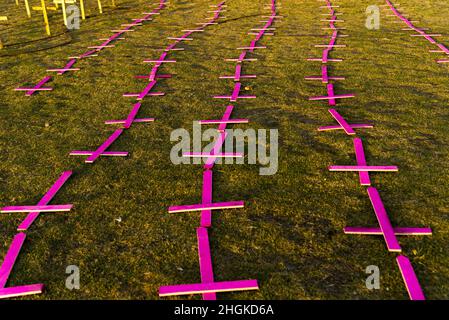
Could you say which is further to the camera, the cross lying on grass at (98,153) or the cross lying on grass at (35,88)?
the cross lying on grass at (35,88)

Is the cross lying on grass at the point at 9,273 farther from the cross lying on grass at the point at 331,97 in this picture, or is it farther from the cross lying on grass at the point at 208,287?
the cross lying on grass at the point at 331,97

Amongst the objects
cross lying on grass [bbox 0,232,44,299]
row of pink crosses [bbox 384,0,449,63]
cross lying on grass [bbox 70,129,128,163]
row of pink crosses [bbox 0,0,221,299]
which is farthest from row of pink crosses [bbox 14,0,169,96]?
Answer: row of pink crosses [bbox 384,0,449,63]

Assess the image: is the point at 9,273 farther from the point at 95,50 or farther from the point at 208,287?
the point at 95,50

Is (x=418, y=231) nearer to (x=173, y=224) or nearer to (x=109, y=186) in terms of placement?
(x=173, y=224)

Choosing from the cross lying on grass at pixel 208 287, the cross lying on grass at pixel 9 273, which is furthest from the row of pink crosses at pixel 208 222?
the cross lying on grass at pixel 9 273

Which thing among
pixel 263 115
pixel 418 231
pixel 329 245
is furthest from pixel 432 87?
pixel 329 245

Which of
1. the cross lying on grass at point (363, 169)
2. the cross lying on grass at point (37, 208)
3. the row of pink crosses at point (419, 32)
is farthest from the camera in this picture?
the row of pink crosses at point (419, 32)

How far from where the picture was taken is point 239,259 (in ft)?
7.93

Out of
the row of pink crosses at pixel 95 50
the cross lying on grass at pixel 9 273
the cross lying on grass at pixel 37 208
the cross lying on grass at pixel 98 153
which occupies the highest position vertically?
the row of pink crosses at pixel 95 50

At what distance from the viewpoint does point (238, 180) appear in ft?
10.5

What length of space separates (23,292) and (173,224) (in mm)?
1004

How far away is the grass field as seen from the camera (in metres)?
2.32

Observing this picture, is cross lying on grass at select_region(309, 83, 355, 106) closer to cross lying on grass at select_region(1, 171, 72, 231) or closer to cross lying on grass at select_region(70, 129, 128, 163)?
cross lying on grass at select_region(70, 129, 128, 163)

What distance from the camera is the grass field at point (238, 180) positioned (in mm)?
2324
